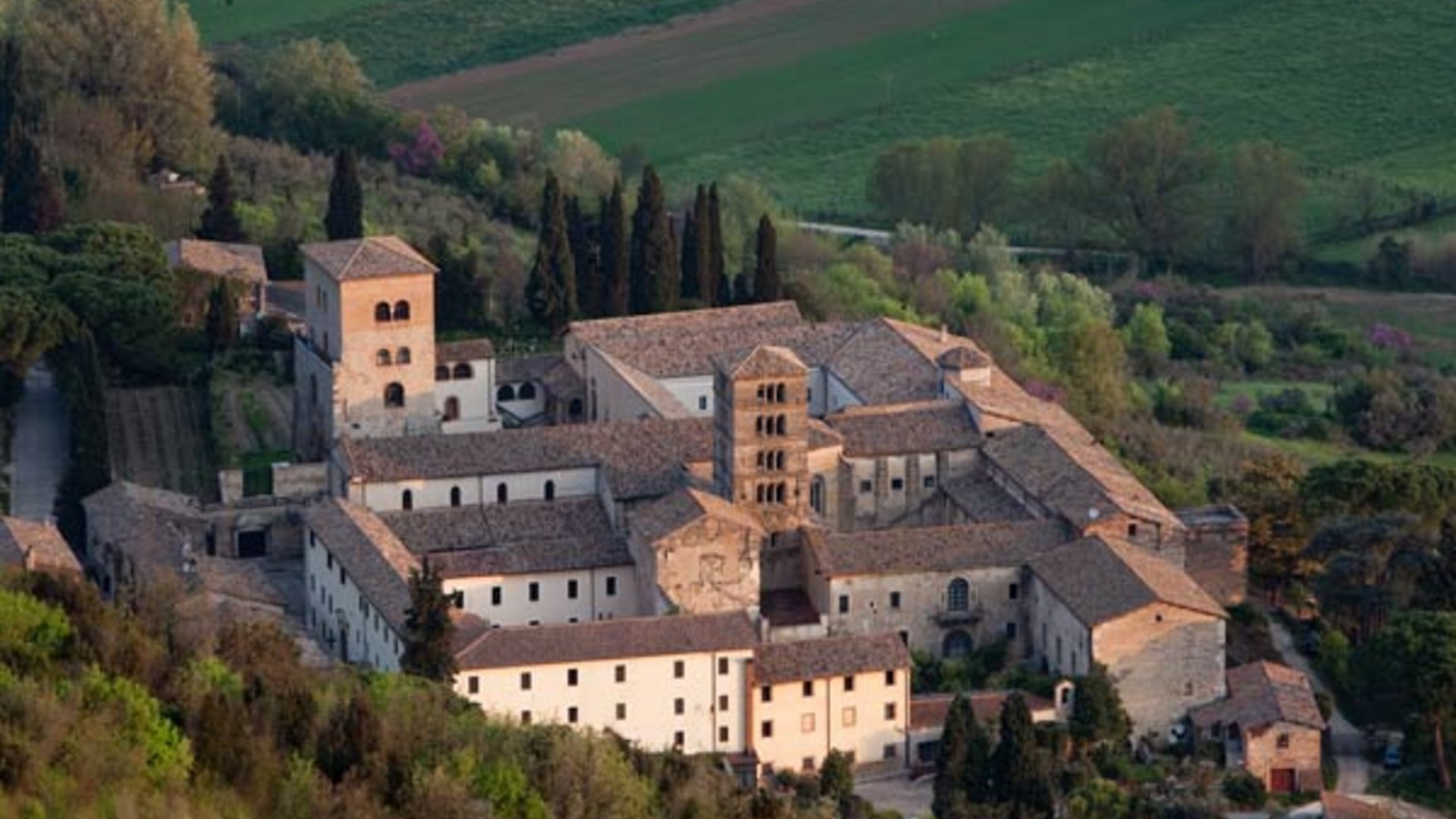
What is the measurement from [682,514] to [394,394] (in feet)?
33.0

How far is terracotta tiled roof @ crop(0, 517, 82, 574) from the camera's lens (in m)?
66.2

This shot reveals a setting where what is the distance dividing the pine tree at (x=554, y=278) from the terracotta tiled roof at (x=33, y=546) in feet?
57.2

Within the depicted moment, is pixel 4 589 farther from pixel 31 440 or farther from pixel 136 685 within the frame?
pixel 31 440

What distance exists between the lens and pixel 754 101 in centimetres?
12081

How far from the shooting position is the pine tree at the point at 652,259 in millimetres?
86062

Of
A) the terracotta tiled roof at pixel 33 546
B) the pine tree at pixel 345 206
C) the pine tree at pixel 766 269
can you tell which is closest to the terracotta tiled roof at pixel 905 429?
the pine tree at pixel 766 269

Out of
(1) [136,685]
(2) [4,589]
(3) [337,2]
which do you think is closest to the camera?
(1) [136,685]

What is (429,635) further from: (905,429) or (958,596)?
(905,429)

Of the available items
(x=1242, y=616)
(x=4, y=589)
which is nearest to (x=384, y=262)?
(x=1242, y=616)

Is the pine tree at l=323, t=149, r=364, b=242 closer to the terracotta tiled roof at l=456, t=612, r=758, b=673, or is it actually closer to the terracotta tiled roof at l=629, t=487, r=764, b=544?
the terracotta tiled roof at l=629, t=487, r=764, b=544

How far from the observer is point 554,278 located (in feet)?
282

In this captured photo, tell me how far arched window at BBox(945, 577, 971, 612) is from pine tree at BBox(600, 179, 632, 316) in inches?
737

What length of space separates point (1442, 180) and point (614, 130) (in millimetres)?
23692

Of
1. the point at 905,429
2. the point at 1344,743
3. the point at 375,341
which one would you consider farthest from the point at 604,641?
the point at 375,341
